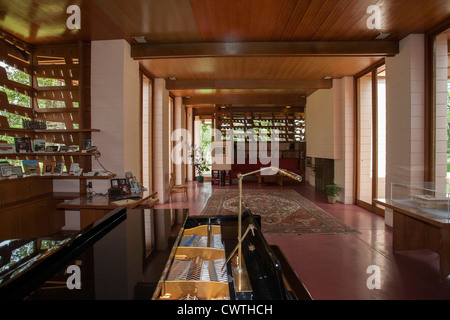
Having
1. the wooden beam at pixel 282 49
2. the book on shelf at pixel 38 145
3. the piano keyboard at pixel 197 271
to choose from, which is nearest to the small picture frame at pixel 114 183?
the book on shelf at pixel 38 145

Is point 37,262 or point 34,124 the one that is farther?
point 34,124

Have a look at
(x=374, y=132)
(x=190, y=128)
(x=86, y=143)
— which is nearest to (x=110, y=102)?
(x=86, y=143)

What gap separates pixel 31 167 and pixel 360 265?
17.4 feet

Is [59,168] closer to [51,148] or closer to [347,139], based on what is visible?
[51,148]

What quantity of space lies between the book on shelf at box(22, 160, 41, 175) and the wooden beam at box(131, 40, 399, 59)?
103 inches

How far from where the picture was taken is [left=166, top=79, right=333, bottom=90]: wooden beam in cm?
697

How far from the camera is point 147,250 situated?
187cm

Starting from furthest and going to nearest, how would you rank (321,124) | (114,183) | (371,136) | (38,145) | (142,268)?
1. (321,124)
2. (371,136)
3. (38,145)
4. (114,183)
5. (142,268)

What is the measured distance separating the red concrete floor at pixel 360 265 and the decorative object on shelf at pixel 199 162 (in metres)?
7.13

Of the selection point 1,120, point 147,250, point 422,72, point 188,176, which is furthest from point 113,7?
point 188,176

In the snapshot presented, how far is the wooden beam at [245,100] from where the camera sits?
9328mm

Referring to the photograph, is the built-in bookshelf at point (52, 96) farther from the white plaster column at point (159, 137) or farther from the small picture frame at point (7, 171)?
the white plaster column at point (159, 137)

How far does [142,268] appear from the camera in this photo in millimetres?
1569

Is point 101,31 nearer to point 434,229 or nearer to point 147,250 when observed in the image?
point 147,250
